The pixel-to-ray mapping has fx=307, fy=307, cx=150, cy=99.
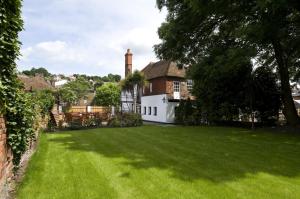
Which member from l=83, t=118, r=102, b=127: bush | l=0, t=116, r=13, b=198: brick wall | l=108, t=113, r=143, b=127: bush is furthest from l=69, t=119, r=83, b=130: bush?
l=0, t=116, r=13, b=198: brick wall

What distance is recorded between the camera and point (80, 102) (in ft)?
224

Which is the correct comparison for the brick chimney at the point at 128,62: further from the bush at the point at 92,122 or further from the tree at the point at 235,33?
the tree at the point at 235,33

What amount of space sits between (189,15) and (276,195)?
16258mm

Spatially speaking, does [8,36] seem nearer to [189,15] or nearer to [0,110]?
[0,110]

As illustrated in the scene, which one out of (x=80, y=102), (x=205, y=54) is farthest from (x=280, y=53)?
(x=80, y=102)

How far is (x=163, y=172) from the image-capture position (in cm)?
851

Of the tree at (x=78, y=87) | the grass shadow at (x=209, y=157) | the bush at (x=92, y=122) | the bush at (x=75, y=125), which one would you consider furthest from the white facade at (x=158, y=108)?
the tree at (x=78, y=87)

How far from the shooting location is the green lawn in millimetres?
6766

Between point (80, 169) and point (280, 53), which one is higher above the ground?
point (280, 53)

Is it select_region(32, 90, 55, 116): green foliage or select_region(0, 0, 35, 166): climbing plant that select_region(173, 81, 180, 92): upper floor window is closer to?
select_region(32, 90, 55, 116): green foliage

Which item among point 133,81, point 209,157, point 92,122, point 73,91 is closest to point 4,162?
point 209,157

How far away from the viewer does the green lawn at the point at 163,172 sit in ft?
22.2

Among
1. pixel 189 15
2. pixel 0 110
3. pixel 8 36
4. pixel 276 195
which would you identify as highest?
pixel 189 15

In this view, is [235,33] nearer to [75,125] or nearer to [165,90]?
[75,125]
